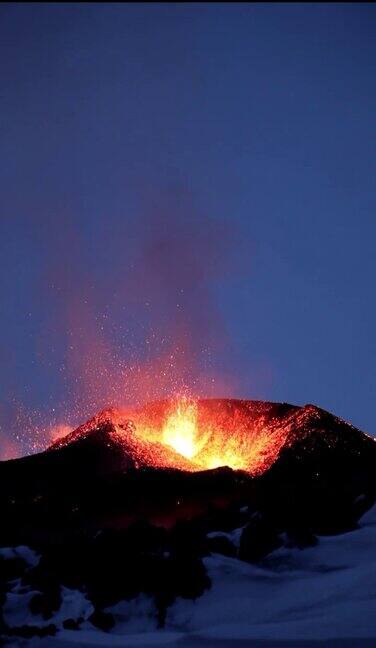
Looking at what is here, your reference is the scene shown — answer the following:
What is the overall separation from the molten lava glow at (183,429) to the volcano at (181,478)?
232 centimetres

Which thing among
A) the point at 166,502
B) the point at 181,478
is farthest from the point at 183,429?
the point at 166,502

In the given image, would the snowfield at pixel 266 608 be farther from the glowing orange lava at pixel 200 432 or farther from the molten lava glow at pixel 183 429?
the molten lava glow at pixel 183 429

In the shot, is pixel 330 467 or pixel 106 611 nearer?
pixel 106 611

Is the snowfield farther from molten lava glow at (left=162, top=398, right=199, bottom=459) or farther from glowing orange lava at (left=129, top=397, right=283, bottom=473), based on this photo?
molten lava glow at (left=162, top=398, right=199, bottom=459)

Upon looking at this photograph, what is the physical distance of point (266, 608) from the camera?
8.93 metres

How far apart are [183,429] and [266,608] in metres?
22.0

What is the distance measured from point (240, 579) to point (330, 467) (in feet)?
35.3

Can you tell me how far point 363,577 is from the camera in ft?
30.8

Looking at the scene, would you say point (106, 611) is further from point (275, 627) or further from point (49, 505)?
point (49, 505)

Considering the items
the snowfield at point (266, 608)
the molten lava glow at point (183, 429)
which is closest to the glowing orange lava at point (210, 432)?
the molten lava glow at point (183, 429)

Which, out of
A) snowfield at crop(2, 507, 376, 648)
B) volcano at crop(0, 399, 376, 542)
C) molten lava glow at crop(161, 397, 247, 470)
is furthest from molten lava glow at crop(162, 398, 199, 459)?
snowfield at crop(2, 507, 376, 648)

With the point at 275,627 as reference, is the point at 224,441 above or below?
above

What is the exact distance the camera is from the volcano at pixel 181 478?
57.5 ft

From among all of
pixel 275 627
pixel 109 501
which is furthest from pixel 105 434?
pixel 275 627
